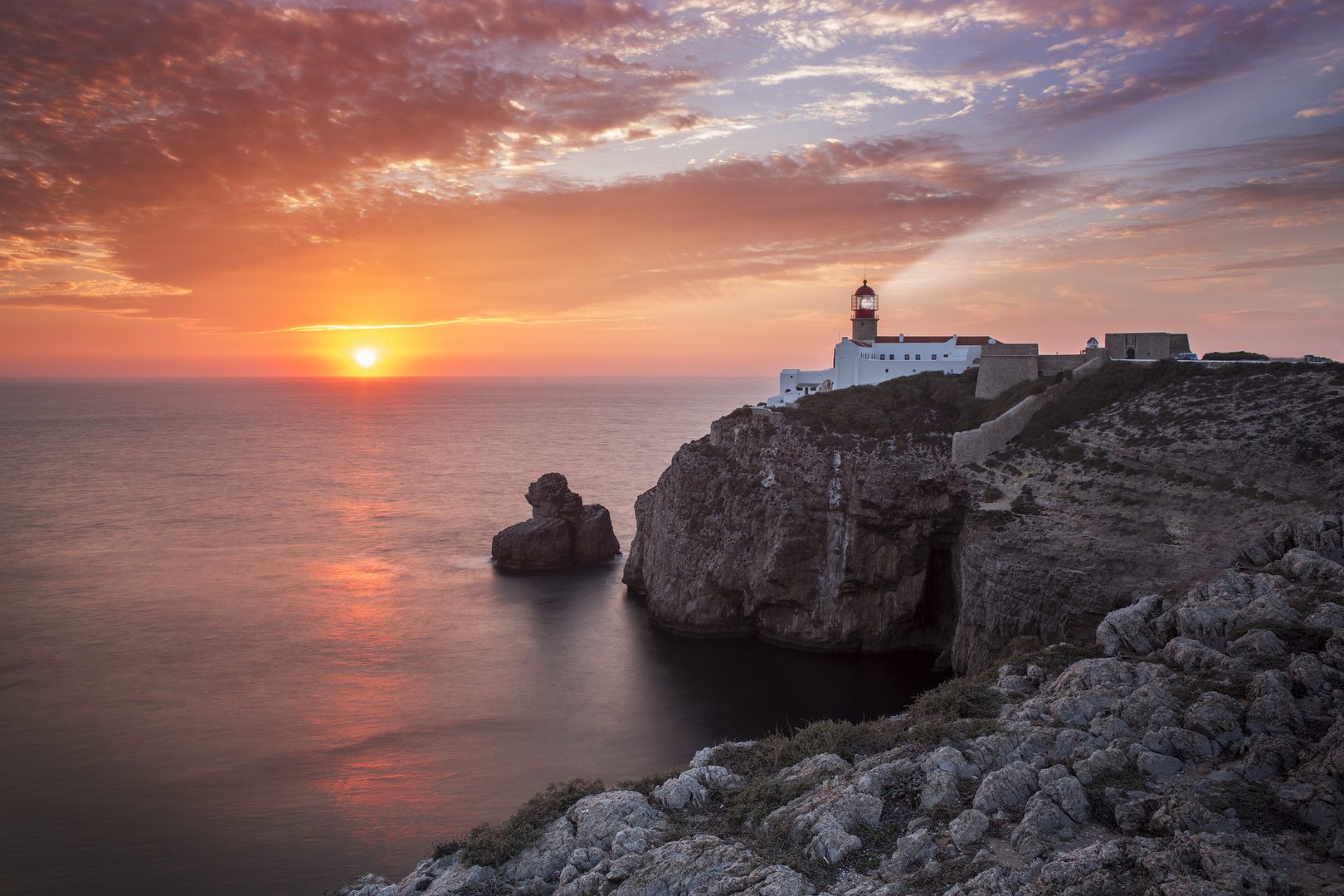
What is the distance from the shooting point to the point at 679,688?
110 feet

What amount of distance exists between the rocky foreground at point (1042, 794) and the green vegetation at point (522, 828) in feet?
0.21

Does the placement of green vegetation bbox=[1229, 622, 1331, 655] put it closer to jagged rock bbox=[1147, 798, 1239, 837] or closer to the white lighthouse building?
jagged rock bbox=[1147, 798, 1239, 837]

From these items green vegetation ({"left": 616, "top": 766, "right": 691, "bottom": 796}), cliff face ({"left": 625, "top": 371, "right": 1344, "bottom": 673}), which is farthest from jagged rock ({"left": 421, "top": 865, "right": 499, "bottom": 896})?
cliff face ({"left": 625, "top": 371, "right": 1344, "bottom": 673})

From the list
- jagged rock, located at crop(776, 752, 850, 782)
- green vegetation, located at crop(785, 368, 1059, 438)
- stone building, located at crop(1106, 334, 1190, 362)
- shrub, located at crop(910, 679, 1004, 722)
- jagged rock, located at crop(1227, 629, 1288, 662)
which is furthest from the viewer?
stone building, located at crop(1106, 334, 1190, 362)

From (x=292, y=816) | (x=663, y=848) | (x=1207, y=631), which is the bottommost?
(x=292, y=816)

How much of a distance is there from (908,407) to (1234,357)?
1609 cm

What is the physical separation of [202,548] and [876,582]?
46890mm

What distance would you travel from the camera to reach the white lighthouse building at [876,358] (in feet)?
168

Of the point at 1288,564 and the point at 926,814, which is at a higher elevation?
the point at 1288,564

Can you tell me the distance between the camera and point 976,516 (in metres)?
31.8

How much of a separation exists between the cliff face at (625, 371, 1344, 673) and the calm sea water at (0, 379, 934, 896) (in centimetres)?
274

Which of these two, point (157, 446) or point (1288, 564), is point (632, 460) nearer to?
point (157, 446)

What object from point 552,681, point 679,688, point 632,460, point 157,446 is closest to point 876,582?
point 679,688

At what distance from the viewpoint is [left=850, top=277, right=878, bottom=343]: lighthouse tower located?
189 feet
